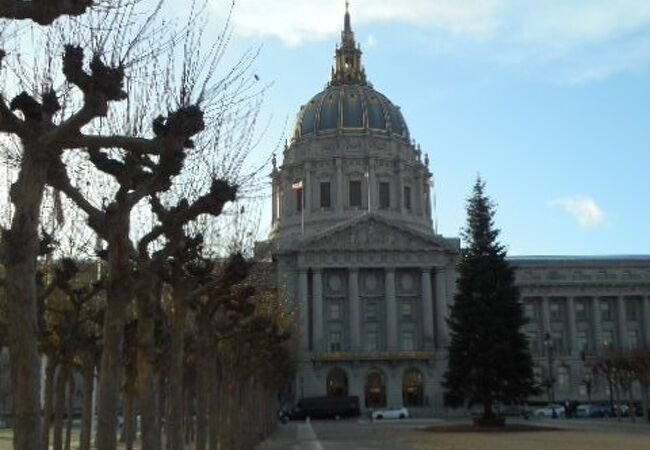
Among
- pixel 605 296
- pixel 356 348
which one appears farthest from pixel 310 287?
Result: pixel 605 296

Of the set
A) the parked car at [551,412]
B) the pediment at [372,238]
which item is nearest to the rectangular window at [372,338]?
the pediment at [372,238]

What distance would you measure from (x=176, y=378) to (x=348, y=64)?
135086mm

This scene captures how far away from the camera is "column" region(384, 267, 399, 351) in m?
112

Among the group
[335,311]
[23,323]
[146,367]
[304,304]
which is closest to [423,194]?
[335,311]

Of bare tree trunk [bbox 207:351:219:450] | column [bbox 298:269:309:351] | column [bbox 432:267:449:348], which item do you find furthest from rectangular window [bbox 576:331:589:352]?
bare tree trunk [bbox 207:351:219:450]

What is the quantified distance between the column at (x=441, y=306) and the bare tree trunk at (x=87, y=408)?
81.4 metres

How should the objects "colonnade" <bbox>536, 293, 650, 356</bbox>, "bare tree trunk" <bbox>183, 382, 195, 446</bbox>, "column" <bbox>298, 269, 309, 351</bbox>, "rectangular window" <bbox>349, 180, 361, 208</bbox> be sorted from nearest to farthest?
"bare tree trunk" <bbox>183, 382, 195, 446</bbox>
"column" <bbox>298, 269, 309, 351</bbox>
"colonnade" <bbox>536, 293, 650, 356</bbox>
"rectangular window" <bbox>349, 180, 361, 208</bbox>

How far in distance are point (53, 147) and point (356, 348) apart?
10083 centimetres

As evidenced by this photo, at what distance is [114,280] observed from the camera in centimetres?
1600

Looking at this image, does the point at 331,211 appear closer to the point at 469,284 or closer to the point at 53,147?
the point at 469,284

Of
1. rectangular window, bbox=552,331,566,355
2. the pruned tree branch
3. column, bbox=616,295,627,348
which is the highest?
column, bbox=616,295,627,348

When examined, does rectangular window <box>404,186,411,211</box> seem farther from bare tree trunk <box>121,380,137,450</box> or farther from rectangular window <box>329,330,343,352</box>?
bare tree trunk <box>121,380,137,450</box>

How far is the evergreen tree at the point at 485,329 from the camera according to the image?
5872 centimetres

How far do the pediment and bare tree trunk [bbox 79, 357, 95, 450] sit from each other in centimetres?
8006
